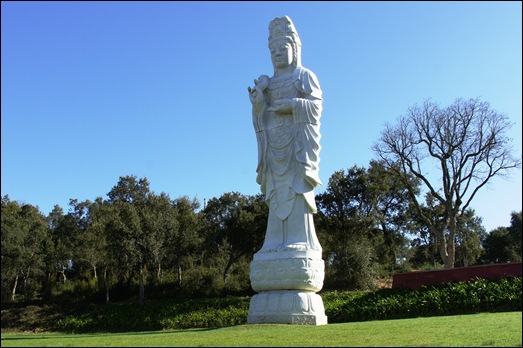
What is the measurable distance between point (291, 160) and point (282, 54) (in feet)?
9.37

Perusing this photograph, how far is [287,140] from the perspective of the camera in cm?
1289

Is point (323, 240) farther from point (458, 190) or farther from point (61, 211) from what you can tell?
point (61, 211)

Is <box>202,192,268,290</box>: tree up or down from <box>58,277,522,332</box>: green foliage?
up

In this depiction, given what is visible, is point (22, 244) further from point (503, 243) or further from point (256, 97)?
point (503, 243)

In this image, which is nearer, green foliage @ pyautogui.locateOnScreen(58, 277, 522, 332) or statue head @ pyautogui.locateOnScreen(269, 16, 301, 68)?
statue head @ pyautogui.locateOnScreen(269, 16, 301, 68)

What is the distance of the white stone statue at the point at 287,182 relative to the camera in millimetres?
11562

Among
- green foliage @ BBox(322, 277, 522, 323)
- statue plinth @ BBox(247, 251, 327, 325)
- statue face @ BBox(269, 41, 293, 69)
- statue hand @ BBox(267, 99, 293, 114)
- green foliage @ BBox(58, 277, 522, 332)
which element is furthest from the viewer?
green foliage @ BBox(58, 277, 522, 332)

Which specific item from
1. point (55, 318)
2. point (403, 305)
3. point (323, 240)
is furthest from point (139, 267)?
point (403, 305)

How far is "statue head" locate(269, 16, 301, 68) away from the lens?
13.5 metres

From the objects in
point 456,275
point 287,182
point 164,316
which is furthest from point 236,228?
point 287,182

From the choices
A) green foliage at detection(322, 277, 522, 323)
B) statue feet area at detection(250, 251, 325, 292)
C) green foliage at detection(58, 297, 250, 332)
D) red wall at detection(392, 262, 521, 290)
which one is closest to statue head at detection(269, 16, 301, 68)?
statue feet area at detection(250, 251, 325, 292)

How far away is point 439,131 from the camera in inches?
1045

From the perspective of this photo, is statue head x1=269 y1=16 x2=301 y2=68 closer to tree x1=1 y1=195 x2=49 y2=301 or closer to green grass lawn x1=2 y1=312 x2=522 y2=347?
green grass lawn x1=2 y1=312 x2=522 y2=347

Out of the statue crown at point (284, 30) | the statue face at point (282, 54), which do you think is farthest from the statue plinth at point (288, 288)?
the statue crown at point (284, 30)
